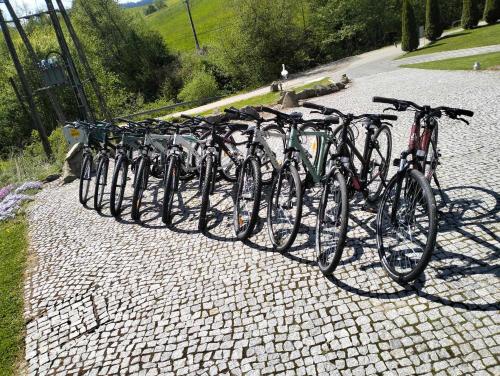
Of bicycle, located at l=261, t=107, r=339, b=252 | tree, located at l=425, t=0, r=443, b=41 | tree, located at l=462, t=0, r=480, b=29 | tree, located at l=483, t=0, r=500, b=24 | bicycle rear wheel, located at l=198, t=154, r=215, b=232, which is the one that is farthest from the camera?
tree, located at l=462, t=0, r=480, b=29

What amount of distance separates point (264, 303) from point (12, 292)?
300 centimetres

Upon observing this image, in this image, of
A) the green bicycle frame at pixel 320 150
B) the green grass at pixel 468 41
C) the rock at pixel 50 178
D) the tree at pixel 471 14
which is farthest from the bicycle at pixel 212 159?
the tree at pixel 471 14

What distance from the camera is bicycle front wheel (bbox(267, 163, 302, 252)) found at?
354cm

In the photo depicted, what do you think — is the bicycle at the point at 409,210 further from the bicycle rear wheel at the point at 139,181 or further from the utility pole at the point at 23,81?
the utility pole at the point at 23,81

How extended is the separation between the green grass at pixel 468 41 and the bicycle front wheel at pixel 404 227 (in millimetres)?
18156

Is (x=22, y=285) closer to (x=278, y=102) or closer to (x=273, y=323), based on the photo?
(x=273, y=323)

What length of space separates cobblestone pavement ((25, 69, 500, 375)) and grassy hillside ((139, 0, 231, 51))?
137 ft

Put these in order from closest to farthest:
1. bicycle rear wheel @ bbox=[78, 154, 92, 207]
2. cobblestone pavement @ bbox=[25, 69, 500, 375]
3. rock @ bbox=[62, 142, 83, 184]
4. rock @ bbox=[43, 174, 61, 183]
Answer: cobblestone pavement @ bbox=[25, 69, 500, 375]
bicycle rear wheel @ bbox=[78, 154, 92, 207]
rock @ bbox=[62, 142, 83, 184]
rock @ bbox=[43, 174, 61, 183]

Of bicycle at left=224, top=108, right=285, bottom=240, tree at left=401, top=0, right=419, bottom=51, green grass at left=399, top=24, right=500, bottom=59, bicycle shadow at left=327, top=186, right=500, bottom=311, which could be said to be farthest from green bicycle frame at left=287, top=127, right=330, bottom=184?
tree at left=401, top=0, right=419, bottom=51

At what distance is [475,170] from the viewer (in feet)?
15.4

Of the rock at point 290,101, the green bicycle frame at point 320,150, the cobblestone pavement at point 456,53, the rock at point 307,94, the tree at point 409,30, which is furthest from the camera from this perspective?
the tree at point 409,30

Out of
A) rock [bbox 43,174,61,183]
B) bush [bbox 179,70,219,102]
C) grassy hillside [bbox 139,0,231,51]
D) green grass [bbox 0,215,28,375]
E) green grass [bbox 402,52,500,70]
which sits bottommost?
bush [bbox 179,70,219,102]

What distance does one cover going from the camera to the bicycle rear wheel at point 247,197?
3.88 m

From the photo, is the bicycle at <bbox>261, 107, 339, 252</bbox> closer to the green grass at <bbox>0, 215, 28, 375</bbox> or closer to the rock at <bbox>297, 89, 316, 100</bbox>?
the green grass at <bbox>0, 215, 28, 375</bbox>
